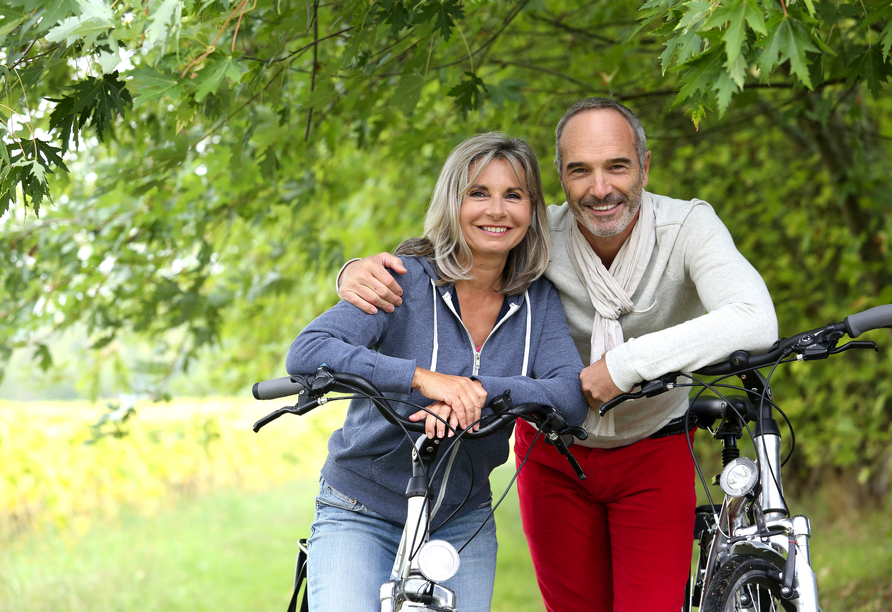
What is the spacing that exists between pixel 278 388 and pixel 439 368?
48 cm

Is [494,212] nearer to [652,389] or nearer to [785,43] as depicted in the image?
[652,389]

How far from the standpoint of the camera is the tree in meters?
1.91

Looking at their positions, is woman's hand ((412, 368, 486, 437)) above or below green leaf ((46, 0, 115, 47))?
below

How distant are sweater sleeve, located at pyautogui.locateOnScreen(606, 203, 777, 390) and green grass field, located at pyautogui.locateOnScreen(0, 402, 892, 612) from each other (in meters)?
3.93

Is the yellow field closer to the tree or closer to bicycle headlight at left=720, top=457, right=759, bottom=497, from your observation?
the tree

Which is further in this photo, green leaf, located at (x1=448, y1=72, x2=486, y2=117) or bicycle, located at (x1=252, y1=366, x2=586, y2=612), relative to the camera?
green leaf, located at (x1=448, y1=72, x2=486, y2=117)

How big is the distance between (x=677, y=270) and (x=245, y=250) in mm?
4806

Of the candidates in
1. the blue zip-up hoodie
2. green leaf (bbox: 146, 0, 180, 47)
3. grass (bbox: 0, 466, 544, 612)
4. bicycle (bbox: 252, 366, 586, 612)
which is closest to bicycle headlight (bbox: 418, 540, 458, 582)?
bicycle (bbox: 252, 366, 586, 612)

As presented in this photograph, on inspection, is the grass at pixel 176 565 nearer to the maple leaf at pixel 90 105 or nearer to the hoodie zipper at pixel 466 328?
the hoodie zipper at pixel 466 328

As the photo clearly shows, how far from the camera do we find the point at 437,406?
191cm

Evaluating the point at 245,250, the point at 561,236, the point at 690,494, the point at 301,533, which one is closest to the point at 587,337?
the point at 561,236

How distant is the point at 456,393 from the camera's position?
6.28 ft

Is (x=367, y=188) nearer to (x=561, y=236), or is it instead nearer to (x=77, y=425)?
(x=77, y=425)

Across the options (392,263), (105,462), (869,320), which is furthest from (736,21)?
(105,462)
